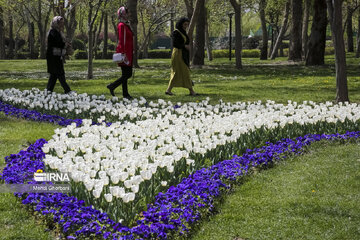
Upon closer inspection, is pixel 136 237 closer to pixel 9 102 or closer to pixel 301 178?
pixel 301 178

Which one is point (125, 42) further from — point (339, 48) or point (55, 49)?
point (339, 48)

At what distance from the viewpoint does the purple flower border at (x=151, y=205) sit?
4.25 meters

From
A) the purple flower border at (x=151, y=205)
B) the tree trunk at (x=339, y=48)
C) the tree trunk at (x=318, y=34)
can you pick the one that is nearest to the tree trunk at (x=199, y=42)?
the tree trunk at (x=318, y=34)

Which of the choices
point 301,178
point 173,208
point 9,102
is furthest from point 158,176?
point 9,102

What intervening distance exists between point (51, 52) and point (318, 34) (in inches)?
522

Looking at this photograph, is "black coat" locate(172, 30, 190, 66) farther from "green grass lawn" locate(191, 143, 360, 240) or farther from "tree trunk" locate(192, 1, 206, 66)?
"tree trunk" locate(192, 1, 206, 66)

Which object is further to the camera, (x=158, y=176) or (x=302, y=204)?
(x=158, y=176)

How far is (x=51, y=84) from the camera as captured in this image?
500 inches

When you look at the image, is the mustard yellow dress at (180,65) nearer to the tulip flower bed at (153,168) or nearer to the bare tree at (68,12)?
the tulip flower bed at (153,168)

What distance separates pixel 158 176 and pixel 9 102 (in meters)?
7.02

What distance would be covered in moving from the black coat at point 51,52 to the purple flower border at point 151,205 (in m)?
6.06

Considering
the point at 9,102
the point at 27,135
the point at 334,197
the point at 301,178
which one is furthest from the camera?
the point at 9,102

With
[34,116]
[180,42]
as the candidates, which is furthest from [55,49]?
[180,42]

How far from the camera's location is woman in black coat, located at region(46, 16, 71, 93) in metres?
12.2
